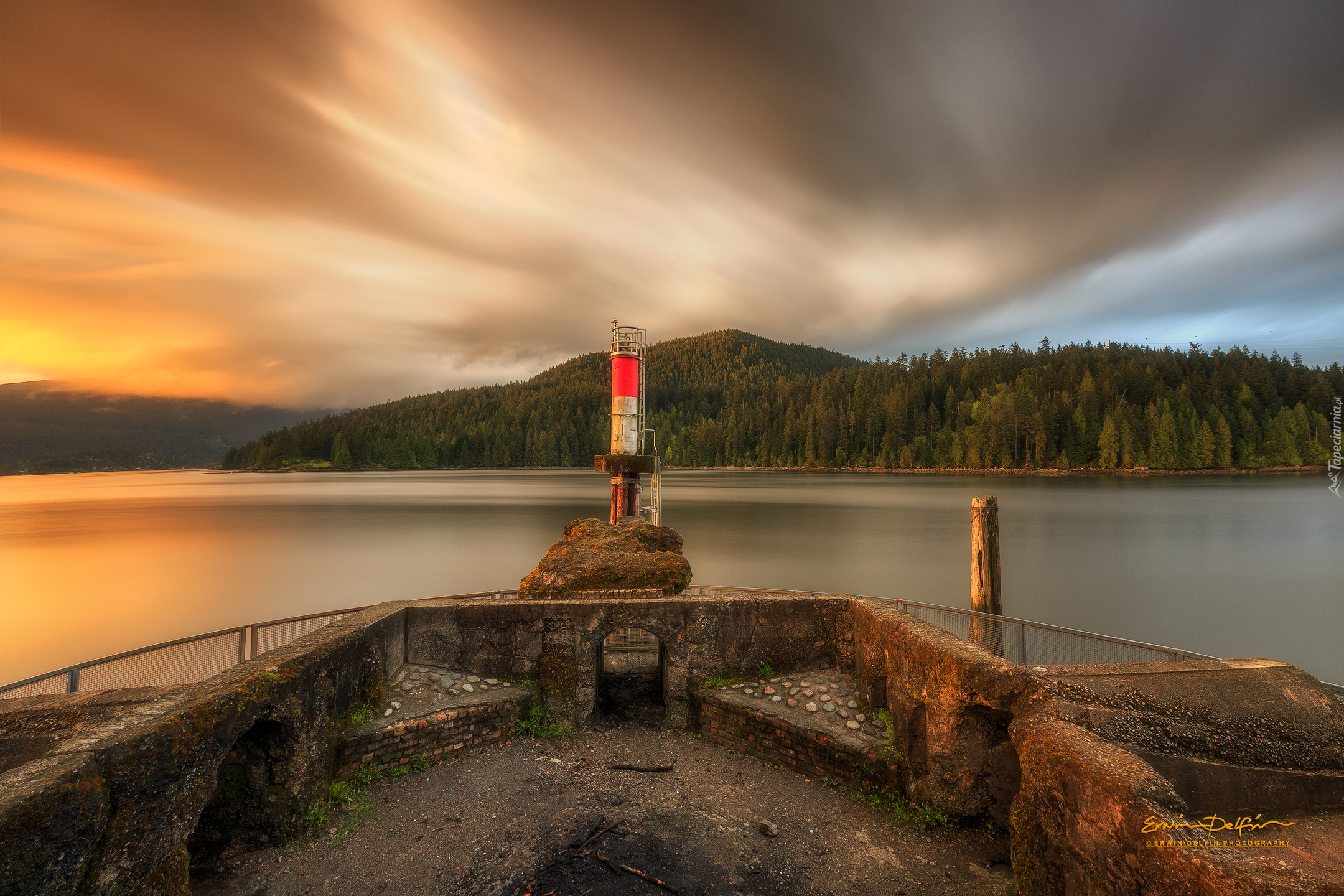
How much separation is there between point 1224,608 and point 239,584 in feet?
110

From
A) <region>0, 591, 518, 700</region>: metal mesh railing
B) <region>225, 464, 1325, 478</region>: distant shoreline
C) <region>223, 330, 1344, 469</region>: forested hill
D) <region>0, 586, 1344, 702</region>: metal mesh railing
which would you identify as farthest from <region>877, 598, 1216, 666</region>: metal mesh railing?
<region>225, 464, 1325, 478</region>: distant shoreline

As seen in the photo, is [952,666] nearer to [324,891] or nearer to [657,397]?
[324,891]

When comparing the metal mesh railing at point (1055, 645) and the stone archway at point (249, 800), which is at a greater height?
the metal mesh railing at point (1055, 645)

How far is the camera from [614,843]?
17.4ft

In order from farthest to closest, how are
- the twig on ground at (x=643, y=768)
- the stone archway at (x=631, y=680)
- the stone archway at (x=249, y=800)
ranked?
1. the stone archway at (x=631, y=680)
2. the twig on ground at (x=643, y=768)
3. the stone archway at (x=249, y=800)

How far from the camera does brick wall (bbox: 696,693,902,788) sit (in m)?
6.15

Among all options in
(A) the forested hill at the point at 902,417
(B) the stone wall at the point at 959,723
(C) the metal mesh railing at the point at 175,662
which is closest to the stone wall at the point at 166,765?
(C) the metal mesh railing at the point at 175,662

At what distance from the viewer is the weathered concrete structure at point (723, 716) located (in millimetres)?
3456

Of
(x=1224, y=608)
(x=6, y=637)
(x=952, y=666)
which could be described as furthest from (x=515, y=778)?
(x=1224, y=608)

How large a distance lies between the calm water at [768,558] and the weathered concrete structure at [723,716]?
13035 mm

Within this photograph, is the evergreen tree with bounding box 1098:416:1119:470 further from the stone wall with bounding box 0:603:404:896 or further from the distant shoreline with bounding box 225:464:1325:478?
the stone wall with bounding box 0:603:404:896

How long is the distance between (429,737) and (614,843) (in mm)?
2698

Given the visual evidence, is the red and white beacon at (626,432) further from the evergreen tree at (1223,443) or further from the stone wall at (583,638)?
the evergreen tree at (1223,443)

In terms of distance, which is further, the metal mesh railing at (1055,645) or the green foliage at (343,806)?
the metal mesh railing at (1055,645)
